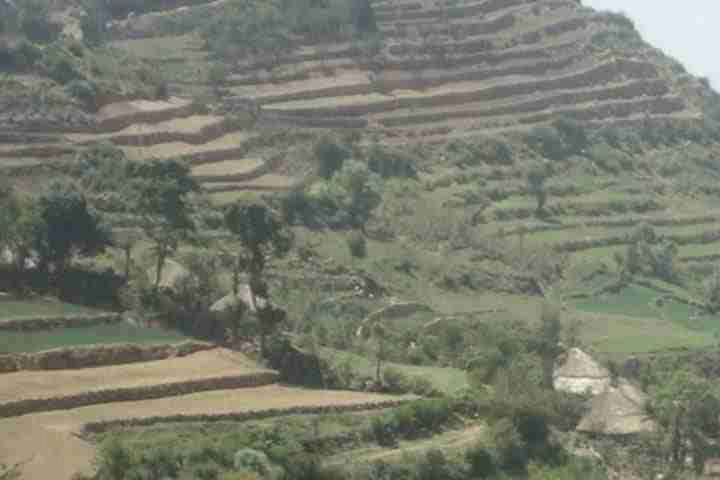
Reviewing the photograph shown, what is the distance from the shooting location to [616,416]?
38.7m

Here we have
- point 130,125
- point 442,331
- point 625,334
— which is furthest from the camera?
point 130,125

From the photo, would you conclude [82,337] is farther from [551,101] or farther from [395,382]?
[551,101]

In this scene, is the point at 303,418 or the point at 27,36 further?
the point at 27,36

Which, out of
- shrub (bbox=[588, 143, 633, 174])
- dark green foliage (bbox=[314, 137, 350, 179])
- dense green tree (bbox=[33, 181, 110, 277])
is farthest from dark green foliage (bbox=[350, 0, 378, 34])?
dense green tree (bbox=[33, 181, 110, 277])

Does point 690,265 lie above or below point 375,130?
below

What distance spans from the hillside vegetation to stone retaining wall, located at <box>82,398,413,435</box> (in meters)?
0.05

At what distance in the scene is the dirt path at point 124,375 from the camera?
33.6 metres

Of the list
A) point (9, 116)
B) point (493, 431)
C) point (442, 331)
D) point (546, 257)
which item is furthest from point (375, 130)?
point (493, 431)

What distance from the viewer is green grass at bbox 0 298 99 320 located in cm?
3709

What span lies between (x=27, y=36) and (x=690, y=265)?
21.9 m

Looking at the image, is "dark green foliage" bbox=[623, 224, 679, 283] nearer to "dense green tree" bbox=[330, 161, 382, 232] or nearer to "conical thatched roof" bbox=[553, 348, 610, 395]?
"dense green tree" bbox=[330, 161, 382, 232]

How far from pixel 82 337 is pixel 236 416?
Answer: 4.15 metres

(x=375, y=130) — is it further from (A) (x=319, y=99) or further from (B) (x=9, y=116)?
(B) (x=9, y=116)

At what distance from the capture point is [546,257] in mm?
55156
